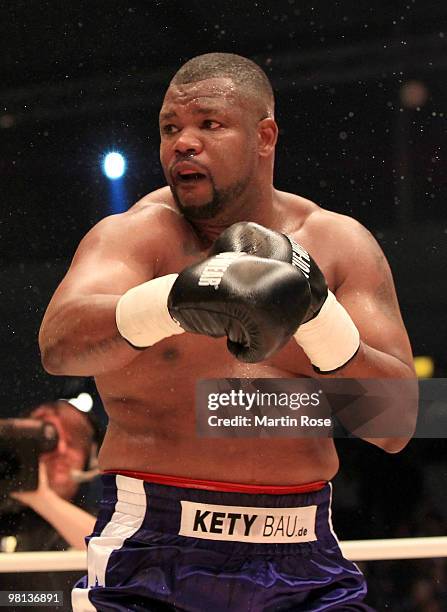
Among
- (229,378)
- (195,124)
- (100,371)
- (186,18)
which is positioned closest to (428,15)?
(186,18)

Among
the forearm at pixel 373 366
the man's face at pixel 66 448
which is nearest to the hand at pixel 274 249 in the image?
the forearm at pixel 373 366

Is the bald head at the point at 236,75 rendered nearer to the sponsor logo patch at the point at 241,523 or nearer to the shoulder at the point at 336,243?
the shoulder at the point at 336,243

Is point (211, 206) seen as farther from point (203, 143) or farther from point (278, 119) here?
point (278, 119)

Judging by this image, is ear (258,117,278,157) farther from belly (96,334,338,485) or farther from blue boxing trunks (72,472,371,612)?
blue boxing trunks (72,472,371,612)

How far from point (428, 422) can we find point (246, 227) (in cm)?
51

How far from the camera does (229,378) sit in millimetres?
896

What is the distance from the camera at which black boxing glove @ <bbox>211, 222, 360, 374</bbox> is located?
699 millimetres

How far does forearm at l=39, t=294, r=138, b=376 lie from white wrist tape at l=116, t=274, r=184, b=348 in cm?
1

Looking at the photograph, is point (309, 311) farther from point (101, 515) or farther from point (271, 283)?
point (101, 515)

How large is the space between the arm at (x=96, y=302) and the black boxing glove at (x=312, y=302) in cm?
12

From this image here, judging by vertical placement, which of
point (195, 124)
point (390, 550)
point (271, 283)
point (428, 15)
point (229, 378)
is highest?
point (428, 15)

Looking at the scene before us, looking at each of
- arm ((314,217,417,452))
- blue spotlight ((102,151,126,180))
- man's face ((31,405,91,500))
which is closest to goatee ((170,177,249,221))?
arm ((314,217,417,452))

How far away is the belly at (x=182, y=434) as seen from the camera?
857mm

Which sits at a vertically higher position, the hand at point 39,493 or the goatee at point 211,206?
the goatee at point 211,206
